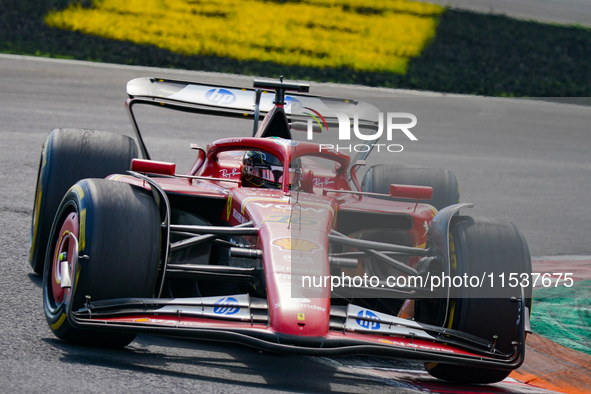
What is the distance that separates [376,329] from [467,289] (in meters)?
0.54

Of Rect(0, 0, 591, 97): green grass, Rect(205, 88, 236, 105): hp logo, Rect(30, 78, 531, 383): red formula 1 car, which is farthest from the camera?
Rect(0, 0, 591, 97): green grass

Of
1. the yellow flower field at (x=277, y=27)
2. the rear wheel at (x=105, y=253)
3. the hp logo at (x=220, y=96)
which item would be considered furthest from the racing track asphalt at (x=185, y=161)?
the hp logo at (x=220, y=96)

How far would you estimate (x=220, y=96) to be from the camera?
6844mm

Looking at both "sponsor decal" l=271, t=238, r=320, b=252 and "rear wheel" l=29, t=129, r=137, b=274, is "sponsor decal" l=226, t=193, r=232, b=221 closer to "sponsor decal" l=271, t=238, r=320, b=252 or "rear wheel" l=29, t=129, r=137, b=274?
"sponsor decal" l=271, t=238, r=320, b=252

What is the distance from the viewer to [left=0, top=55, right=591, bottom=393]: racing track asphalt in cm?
377

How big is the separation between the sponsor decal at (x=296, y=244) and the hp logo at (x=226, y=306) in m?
0.38

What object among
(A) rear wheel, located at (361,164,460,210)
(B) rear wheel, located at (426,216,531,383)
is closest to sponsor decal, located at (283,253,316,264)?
(B) rear wheel, located at (426,216,531,383)

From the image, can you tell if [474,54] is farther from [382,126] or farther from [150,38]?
[382,126]

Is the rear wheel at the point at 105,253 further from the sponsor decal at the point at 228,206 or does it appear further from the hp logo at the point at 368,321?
the hp logo at the point at 368,321

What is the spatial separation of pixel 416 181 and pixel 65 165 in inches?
91.5

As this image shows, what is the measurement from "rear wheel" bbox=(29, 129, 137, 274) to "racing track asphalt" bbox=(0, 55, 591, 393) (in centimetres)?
28

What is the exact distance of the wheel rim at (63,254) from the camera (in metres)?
4.18

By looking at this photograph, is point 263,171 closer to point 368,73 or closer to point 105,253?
point 105,253

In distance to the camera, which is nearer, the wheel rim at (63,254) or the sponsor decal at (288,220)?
the wheel rim at (63,254)
